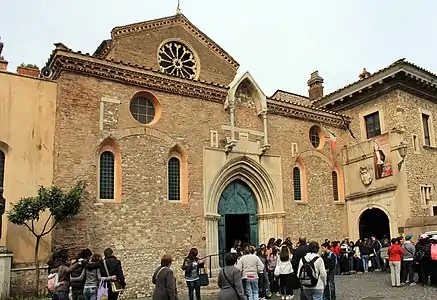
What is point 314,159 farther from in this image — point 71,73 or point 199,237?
point 71,73

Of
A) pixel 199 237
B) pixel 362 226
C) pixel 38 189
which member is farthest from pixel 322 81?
pixel 38 189

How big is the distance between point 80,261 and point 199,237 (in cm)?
760

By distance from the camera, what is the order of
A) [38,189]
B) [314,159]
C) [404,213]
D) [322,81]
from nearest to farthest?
[38,189] < [404,213] < [314,159] < [322,81]

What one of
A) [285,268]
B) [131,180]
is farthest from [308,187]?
[285,268]

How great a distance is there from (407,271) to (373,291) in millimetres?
1856

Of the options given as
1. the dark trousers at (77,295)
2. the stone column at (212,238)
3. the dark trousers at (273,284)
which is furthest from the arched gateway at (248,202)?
the dark trousers at (77,295)

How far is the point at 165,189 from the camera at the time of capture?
15711 millimetres

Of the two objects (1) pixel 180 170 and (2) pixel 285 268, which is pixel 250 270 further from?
(1) pixel 180 170

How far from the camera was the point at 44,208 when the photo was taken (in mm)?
12477

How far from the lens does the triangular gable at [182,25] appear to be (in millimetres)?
22344

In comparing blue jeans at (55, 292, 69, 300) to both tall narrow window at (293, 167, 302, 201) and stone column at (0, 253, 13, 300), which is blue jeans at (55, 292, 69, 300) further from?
tall narrow window at (293, 167, 302, 201)

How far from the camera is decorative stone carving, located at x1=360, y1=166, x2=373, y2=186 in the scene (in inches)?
797

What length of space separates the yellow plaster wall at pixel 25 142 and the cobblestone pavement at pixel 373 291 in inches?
206

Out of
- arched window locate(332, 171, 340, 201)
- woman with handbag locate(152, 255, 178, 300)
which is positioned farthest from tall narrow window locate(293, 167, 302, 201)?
woman with handbag locate(152, 255, 178, 300)
